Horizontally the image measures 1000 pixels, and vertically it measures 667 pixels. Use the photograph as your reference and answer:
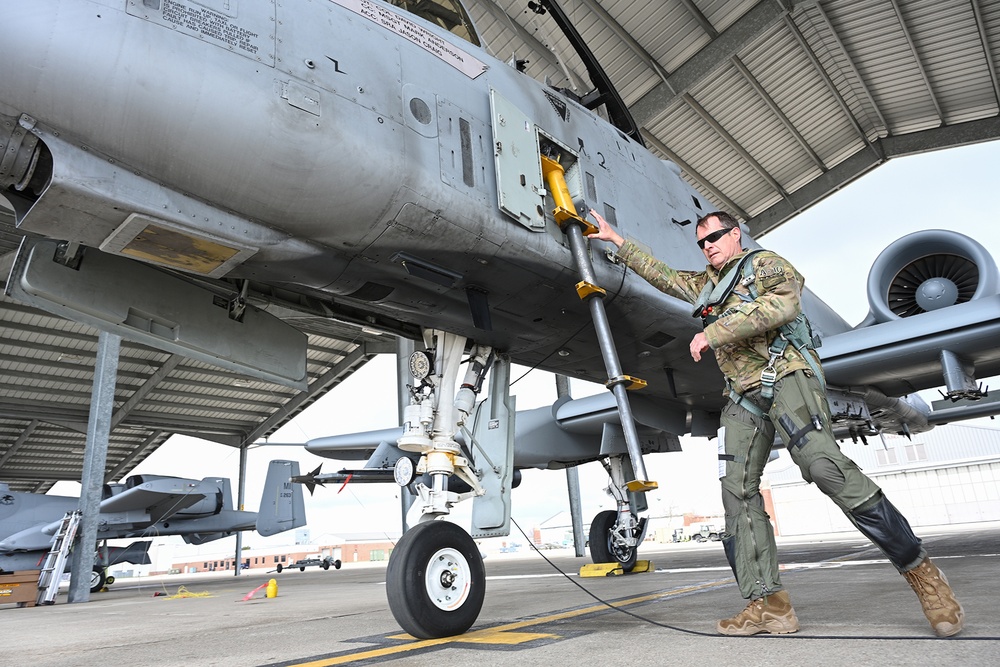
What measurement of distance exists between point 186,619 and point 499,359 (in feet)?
14.6

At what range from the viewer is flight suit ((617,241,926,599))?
7.91 feet

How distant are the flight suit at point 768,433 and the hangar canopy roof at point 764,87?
6804 mm

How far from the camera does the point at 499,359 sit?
4379 mm

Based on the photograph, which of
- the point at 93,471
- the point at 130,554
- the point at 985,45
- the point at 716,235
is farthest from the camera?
the point at 130,554

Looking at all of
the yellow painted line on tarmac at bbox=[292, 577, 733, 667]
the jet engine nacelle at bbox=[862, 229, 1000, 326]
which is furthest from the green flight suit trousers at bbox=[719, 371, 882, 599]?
the jet engine nacelle at bbox=[862, 229, 1000, 326]

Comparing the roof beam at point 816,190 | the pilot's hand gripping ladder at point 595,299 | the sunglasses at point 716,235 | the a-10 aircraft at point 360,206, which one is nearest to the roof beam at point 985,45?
the roof beam at point 816,190

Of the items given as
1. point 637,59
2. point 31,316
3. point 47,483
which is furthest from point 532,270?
point 47,483

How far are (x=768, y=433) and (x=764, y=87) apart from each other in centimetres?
1404

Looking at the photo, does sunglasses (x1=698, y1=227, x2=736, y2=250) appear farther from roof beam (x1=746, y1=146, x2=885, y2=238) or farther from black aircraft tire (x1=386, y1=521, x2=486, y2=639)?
roof beam (x1=746, y1=146, x2=885, y2=238)

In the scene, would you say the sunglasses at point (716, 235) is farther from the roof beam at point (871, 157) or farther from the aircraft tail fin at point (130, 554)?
the aircraft tail fin at point (130, 554)

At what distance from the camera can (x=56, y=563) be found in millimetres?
12055

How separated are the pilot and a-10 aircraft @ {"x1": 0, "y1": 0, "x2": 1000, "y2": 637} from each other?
46 centimetres

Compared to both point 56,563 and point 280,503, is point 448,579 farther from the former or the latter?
point 280,503

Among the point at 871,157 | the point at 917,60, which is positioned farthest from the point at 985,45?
the point at 871,157
